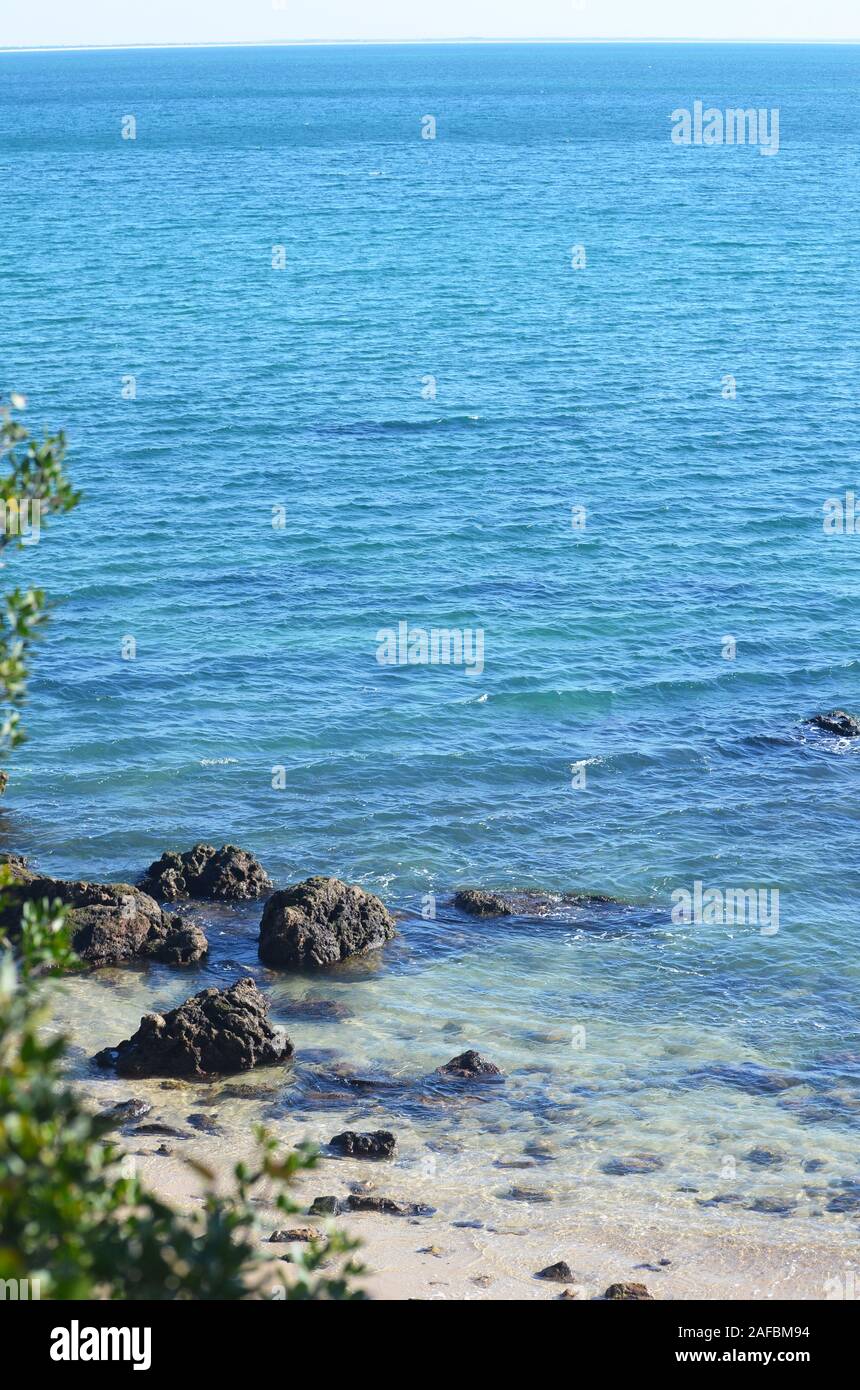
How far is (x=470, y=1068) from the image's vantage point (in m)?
23.1

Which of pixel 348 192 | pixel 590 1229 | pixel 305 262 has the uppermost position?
pixel 348 192

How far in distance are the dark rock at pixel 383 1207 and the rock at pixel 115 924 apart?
7774 millimetres

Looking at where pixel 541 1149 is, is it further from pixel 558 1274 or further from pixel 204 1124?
pixel 204 1124

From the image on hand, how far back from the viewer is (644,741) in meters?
35.5

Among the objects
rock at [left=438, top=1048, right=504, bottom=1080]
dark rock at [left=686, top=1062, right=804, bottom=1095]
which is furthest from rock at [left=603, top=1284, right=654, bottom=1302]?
dark rock at [left=686, top=1062, right=804, bottom=1095]

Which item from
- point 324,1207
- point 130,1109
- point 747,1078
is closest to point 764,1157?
point 747,1078

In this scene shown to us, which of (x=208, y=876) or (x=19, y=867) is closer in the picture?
(x=19, y=867)

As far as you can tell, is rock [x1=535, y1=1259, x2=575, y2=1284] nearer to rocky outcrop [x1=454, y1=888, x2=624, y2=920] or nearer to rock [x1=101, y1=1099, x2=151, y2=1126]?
rock [x1=101, y1=1099, x2=151, y2=1126]

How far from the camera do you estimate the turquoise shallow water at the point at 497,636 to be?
1008 inches

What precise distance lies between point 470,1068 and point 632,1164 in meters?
3.20

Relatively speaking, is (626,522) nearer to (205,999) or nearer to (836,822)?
(836,822)

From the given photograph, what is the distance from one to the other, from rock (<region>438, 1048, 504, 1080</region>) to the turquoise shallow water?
0.53m

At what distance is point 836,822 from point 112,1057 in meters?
16.4

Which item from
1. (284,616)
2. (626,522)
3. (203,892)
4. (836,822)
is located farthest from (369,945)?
(626,522)
